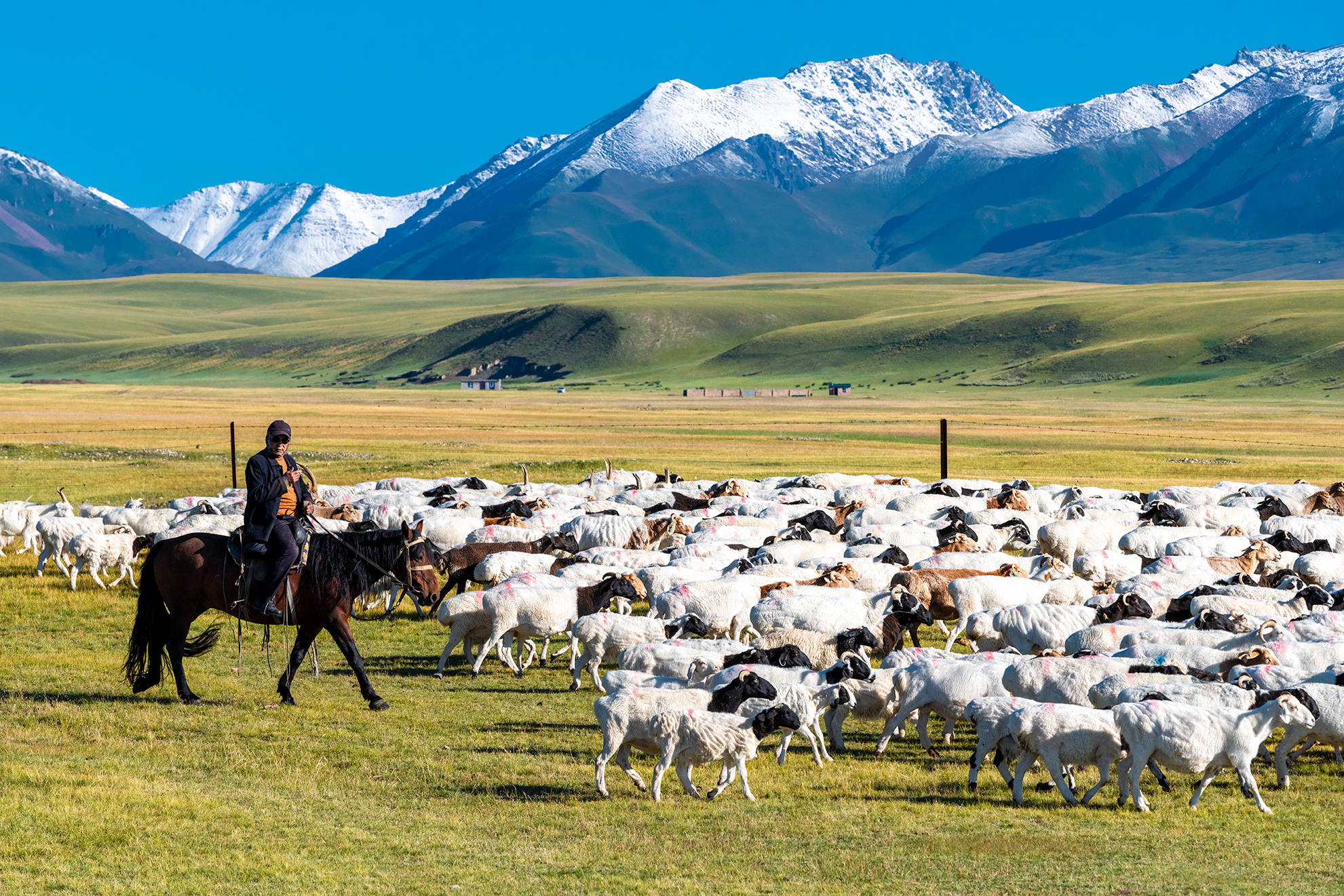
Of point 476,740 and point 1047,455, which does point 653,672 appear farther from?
point 1047,455

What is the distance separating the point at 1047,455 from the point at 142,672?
41835 mm

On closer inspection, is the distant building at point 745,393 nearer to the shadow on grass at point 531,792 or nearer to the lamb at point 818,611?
the lamb at point 818,611

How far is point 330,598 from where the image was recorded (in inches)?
530

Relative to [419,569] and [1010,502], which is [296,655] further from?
[1010,502]

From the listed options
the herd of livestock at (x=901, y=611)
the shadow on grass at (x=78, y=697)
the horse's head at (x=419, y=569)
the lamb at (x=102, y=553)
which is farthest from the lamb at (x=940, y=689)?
the lamb at (x=102, y=553)

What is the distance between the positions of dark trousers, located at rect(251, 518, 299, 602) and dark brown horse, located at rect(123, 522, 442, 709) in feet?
0.78

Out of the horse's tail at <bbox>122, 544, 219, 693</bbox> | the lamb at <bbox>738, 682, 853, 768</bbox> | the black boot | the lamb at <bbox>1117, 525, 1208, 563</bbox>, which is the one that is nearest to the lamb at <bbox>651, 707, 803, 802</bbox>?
the lamb at <bbox>738, 682, 853, 768</bbox>

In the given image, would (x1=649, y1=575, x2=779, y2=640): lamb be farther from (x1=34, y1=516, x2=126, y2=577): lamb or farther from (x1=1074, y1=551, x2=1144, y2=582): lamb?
(x1=34, y1=516, x2=126, y2=577): lamb

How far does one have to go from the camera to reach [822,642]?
47.0 feet

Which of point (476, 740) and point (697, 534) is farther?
point (697, 534)

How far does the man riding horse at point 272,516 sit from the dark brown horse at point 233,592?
0.27 metres

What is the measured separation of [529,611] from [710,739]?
489 cm

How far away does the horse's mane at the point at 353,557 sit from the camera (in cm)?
1351

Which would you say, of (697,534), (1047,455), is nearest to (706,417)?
(1047,455)
